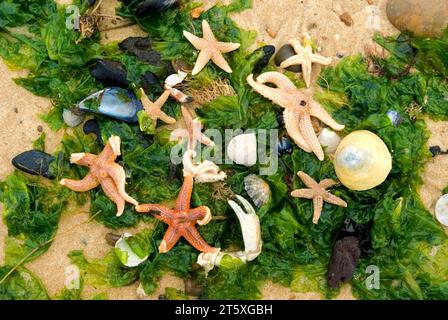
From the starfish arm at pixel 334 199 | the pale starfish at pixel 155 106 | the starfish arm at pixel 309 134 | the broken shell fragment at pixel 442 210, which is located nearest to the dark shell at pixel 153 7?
the pale starfish at pixel 155 106

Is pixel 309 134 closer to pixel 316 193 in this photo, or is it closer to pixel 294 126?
pixel 294 126

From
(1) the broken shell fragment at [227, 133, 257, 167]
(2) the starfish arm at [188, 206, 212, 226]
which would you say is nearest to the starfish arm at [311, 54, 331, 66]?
(1) the broken shell fragment at [227, 133, 257, 167]

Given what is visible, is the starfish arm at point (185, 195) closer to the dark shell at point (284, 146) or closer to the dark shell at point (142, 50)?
the dark shell at point (284, 146)

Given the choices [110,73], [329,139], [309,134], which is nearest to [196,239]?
[309,134]

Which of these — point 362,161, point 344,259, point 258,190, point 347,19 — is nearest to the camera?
point 362,161
